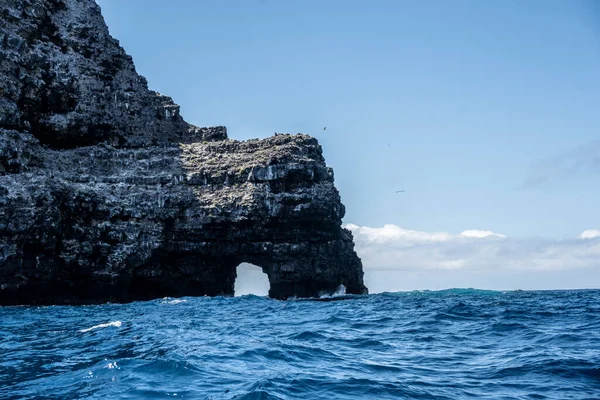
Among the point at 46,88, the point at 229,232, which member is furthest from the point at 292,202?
the point at 46,88

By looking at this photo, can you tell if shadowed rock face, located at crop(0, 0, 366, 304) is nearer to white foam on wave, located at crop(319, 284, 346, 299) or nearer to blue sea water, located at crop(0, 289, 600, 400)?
white foam on wave, located at crop(319, 284, 346, 299)

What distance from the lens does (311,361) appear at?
14062mm

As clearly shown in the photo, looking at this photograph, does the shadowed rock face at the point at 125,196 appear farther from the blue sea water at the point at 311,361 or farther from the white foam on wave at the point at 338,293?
the blue sea water at the point at 311,361

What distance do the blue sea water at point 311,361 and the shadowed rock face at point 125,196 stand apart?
33.8 metres

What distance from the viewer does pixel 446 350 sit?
50.7 feet

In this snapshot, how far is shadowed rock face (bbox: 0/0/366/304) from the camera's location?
53075mm

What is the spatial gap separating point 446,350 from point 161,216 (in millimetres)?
49351

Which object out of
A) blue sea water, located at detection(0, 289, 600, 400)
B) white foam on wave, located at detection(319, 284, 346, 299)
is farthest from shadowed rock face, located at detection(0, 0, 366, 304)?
blue sea water, located at detection(0, 289, 600, 400)

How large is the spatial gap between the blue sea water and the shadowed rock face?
33804mm

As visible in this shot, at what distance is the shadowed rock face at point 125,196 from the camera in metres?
53.1

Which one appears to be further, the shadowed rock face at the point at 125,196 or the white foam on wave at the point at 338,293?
the white foam on wave at the point at 338,293

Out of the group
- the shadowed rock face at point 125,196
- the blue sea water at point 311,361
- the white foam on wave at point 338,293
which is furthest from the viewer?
the white foam on wave at point 338,293

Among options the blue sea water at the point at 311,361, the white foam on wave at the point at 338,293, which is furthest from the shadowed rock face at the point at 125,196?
the blue sea water at the point at 311,361

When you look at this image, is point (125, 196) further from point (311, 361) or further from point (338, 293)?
point (311, 361)
